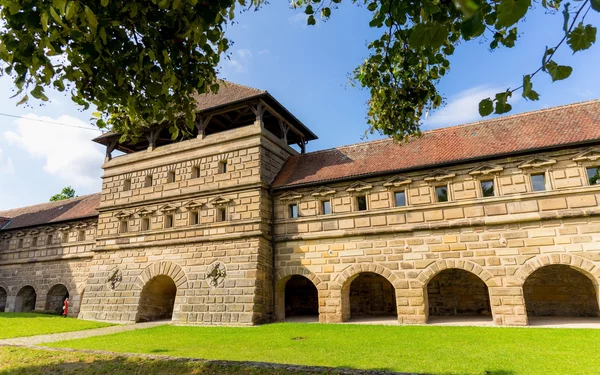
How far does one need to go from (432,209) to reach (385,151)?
3.61m

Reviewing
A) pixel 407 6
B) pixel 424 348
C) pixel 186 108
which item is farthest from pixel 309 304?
pixel 407 6

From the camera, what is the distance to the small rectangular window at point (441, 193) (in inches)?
A: 527

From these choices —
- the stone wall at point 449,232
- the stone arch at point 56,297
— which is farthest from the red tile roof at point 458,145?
the stone arch at point 56,297

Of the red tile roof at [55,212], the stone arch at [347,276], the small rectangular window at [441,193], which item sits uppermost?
the red tile roof at [55,212]

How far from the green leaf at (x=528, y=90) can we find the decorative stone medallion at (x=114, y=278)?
18217 millimetres

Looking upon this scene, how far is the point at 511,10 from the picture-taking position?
1768 mm

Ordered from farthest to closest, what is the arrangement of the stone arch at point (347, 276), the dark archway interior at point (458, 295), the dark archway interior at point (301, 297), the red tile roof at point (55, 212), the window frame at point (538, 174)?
the red tile roof at point (55, 212)
the dark archway interior at point (301, 297)
the dark archway interior at point (458, 295)
the stone arch at point (347, 276)
the window frame at point (538, 174)

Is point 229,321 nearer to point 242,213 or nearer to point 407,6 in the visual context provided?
point 242,213

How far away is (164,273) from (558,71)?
1650 centimetres

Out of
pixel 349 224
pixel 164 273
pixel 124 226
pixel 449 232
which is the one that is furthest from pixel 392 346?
pixel 124 226

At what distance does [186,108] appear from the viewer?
5359 mm

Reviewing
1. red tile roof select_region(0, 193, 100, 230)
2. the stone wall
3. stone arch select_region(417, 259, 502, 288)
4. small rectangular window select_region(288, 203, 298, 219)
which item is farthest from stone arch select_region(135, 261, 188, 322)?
stone arch select_region(417, 259, 502, 288)

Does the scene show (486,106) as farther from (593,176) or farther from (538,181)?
(593,176)

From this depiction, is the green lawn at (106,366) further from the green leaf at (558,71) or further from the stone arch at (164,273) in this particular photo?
the stone arch at (164,273)
